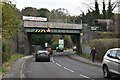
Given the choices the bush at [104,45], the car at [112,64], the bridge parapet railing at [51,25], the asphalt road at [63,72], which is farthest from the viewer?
the bridge parapet railing at [51,25]

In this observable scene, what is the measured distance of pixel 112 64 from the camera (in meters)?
12.1

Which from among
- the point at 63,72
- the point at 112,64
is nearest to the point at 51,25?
the point at 63,72

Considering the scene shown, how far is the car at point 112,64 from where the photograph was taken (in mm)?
11500

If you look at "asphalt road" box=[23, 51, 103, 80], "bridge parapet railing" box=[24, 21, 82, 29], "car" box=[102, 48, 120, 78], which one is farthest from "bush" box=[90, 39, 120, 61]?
"bridge parapet railing" box=[24, 21, 82, 29]

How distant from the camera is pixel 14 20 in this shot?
2339 cm

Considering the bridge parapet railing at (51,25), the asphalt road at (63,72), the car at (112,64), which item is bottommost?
the asphalt road at (63,72)

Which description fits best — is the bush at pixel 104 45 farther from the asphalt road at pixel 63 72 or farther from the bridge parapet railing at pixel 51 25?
the bridge parapet railing at pixel 51 25

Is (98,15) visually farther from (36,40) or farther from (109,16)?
(36,40)

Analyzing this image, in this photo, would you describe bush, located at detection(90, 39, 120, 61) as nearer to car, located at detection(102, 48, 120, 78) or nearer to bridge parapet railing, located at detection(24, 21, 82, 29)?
car, located at detection(102, 48, 120, 78)

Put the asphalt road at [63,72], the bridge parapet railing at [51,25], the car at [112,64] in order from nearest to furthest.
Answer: the car at [112,64] → the asphalt road at [63,72] → the bridge parapet railing at [51,25]

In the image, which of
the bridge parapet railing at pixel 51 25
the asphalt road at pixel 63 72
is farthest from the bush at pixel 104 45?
the bridge parapet railing at pixel 51 25

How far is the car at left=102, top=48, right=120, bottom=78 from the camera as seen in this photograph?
11500mm

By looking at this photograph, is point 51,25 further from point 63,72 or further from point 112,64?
point 112,64

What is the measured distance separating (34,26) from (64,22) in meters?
7.60
